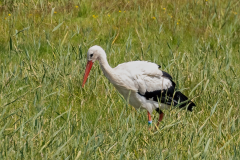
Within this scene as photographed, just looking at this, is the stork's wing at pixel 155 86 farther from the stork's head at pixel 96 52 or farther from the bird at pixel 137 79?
the stork's head at pixel 96 52

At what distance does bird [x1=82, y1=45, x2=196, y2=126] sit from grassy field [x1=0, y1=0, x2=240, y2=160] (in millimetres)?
114

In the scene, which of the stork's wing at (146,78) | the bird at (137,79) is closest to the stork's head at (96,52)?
the bird at (137,79)

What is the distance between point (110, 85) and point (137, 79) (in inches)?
23.0

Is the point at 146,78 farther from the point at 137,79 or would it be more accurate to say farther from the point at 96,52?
the point at 96,52

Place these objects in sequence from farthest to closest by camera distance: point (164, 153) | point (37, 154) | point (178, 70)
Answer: point (178, 70), point (164, 153), point (37, 154)

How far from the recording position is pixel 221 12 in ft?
23.2

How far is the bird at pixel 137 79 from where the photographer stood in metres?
4.28

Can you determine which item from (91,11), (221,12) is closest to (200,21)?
(221,12)

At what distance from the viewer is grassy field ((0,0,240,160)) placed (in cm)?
310

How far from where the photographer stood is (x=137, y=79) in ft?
14.2

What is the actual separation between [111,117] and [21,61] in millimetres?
1480

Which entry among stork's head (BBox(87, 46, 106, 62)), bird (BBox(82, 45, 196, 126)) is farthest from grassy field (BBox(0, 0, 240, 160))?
stork's head (BBox(87, 46, 106, 62))

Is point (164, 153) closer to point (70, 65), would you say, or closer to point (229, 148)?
point (229, 148)

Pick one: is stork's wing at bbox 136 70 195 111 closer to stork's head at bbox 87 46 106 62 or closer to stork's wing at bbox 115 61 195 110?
stork's wing at bbox 115 61 195 110
